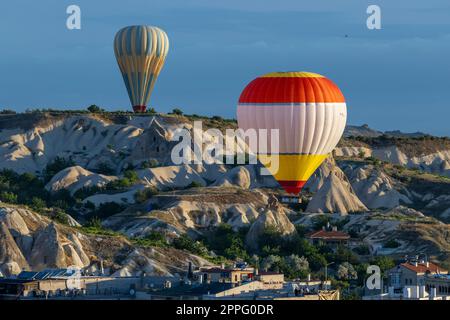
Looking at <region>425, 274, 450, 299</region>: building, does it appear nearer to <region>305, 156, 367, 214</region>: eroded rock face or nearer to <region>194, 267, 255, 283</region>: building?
<region>194, 267, 255, 283</region>: building

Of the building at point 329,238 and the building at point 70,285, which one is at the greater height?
the building at point 70,285

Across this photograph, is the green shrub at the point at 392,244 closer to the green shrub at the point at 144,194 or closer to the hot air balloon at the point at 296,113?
the green shrub at the point at 144,194

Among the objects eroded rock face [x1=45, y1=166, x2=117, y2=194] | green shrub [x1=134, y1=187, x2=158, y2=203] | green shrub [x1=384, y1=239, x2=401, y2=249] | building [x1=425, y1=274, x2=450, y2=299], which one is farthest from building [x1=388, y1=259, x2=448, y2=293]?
eroded rock face [x1=45, y1=166, x2=117, y2=194]

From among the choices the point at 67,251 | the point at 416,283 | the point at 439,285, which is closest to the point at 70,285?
the point at 439,285

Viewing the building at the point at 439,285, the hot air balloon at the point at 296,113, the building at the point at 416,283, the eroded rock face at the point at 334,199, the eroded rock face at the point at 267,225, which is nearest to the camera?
the building at the point at 416,283

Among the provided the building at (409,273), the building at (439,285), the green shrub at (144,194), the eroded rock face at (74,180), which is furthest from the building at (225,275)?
the eroded rock face at (74,180)

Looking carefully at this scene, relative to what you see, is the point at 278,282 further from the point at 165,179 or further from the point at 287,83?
the point at 165,179

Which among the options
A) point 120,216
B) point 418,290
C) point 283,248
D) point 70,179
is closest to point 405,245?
point 283,248
